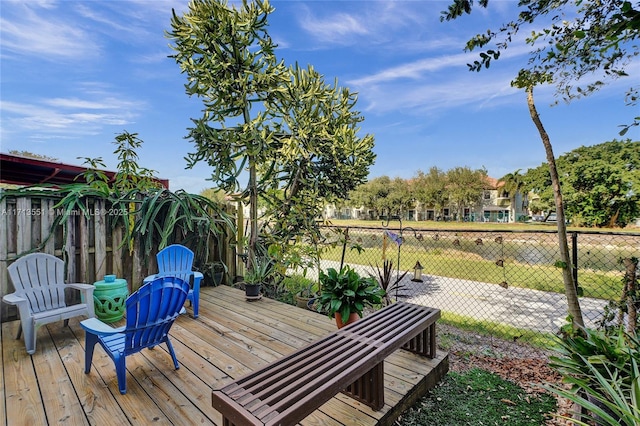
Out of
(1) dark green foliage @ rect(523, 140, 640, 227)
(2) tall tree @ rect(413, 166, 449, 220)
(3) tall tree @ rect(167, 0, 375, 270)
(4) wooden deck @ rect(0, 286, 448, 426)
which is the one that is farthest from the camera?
(2) tall tree @ rect(413, 166, 449, 220)

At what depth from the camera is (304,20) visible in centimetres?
507

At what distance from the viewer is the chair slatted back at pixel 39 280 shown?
2.76m

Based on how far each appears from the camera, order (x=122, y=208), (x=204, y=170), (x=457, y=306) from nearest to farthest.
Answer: (x=122, y=208)
(x=204, y=170)
(x=457, y=306)

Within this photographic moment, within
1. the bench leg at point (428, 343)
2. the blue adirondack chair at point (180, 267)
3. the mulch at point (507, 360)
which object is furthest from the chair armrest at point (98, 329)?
the mulch at point (507, 360)

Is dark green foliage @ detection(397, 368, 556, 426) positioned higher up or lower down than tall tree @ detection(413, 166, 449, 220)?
lower down

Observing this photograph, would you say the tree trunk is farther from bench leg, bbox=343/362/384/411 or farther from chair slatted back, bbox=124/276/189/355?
chair slatted back, bbox=124/276/189/355

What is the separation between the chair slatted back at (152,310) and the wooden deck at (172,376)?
1.07 ft

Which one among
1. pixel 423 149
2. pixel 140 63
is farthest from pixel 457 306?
pixel 423 149

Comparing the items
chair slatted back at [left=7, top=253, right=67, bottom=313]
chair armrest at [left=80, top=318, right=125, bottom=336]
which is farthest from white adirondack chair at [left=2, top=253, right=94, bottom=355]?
chair armrest at [left=80, top=318, right=125, bottom=336]

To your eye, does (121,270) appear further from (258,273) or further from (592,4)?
(592,4)

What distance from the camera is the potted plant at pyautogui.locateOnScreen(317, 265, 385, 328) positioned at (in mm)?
2773

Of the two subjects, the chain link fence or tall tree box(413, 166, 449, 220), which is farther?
tall tree box(413, 166, 449, 220)

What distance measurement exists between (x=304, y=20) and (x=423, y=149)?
22984mm

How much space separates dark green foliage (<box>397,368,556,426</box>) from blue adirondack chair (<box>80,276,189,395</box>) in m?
1.87
